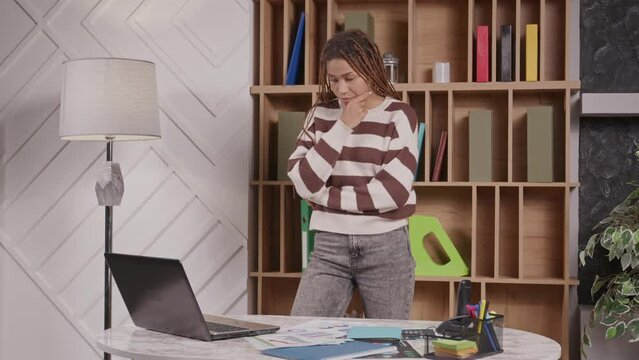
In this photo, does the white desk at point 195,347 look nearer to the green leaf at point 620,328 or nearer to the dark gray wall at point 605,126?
the green leaf at point 620,328

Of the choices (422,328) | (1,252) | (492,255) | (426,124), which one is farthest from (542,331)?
(1,252)

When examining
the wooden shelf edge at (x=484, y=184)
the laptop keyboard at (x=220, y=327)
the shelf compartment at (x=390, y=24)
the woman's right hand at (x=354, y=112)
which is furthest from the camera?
the shelf compartment at (x=390, y=24)

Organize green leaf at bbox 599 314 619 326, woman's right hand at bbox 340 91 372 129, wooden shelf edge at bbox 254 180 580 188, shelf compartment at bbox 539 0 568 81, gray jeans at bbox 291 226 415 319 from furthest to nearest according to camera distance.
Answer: shelf compartment at bbox 539 0 568 81 → wooden shelf edge at bbox 254 180 580 188 → green leaf at bbox 599 314 619 326 → woman's right hand at bbox 340 91 372 129 → gray jeans at bbox 291 226 415 319

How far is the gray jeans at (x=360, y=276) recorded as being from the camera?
230 centimetres

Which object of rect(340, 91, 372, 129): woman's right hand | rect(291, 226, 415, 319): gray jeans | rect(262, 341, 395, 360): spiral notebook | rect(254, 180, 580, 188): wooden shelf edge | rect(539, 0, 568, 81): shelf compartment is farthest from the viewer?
rect(539, 0, 568, 81): shelf compartment

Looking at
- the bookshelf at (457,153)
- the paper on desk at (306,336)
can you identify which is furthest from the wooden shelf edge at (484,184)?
the paper on desk at (306,336)

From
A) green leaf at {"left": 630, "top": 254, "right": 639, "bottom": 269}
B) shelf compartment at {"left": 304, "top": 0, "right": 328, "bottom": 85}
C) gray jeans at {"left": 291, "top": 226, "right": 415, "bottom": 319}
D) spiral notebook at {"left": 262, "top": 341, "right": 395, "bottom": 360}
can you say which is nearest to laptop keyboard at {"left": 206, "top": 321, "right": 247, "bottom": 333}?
spiral notebook at {"left": 262, "top": 341, "right": 395, "bottom": 360}

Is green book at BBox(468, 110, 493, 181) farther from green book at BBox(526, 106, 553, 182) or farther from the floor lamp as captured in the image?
the floor lamp

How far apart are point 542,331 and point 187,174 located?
1560 millimetres

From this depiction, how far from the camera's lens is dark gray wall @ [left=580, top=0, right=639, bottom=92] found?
3.49m

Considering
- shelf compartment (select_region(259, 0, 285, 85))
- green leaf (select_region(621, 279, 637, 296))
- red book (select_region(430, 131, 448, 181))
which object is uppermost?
shelf compartment (select_region(259, 0, 285, 85))

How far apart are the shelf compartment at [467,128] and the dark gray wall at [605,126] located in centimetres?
31

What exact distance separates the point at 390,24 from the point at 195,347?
2.38 m

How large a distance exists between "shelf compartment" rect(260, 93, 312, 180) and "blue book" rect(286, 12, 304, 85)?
10 cm
